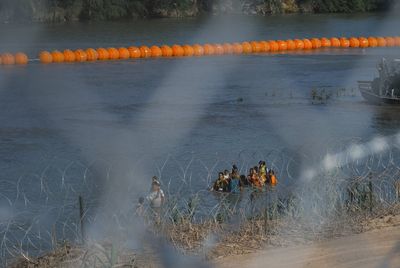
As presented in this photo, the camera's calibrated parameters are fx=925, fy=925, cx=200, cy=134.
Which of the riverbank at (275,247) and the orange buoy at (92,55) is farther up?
the riverbank at (275,247)

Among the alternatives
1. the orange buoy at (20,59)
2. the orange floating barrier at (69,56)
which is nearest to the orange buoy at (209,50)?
the orange floating barrier at (69,56)

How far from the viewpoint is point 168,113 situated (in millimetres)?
32062

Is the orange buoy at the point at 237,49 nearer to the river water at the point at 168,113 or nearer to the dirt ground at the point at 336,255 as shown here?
the river water at the point at 168,113

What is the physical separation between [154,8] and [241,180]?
186ft

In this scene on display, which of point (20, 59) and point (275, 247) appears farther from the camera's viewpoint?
point (20, 59)

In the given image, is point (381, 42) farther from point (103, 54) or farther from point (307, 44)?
point (103, 54)

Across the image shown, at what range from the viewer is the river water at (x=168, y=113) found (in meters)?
23.6

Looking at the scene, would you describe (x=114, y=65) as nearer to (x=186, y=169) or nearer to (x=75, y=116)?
(x=75, y=116)

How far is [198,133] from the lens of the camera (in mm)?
28484

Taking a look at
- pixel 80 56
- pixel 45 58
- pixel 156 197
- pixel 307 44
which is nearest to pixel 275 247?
pixel 156 197

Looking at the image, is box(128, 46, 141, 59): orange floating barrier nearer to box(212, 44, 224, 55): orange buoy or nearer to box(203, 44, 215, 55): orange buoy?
box(203, 44, 215, 55): orange buoy

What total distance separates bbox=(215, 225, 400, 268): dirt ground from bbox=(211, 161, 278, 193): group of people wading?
6.15 meters

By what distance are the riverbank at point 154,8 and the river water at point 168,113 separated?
10.9m

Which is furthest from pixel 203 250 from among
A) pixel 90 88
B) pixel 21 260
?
pixel 90 88
